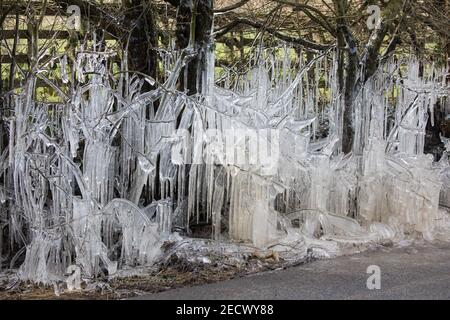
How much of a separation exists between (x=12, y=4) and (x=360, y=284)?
17.4 feet

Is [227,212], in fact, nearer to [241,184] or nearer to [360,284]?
[241,184]

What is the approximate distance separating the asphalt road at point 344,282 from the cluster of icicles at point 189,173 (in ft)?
2.24

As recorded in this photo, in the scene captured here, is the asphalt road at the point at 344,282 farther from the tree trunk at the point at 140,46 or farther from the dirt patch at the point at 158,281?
the tree trunk at the point at 140,46

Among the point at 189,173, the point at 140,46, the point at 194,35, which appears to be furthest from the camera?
the point at 140,46

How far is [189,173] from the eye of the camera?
7602 millimetres

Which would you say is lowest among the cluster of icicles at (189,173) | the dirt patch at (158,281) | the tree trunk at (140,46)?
the dirt patch at (158,281)

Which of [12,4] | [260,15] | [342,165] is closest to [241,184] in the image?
[342,165]

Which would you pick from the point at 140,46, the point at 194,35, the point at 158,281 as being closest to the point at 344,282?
the point at 158,281

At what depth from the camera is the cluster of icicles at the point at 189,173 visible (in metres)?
6.50

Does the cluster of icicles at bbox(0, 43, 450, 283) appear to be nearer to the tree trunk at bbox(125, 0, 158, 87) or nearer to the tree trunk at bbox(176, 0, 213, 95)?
the tree trunk at bbox(176, 0, 213, 95)

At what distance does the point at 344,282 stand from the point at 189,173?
7.58 feet

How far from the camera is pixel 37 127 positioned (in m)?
6.66

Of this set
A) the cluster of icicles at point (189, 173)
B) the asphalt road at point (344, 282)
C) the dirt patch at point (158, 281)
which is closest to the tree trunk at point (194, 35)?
the cluster of icicles at point (189, 173)

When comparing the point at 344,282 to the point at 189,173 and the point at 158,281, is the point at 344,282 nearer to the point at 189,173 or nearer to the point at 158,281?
the point at 158,281
